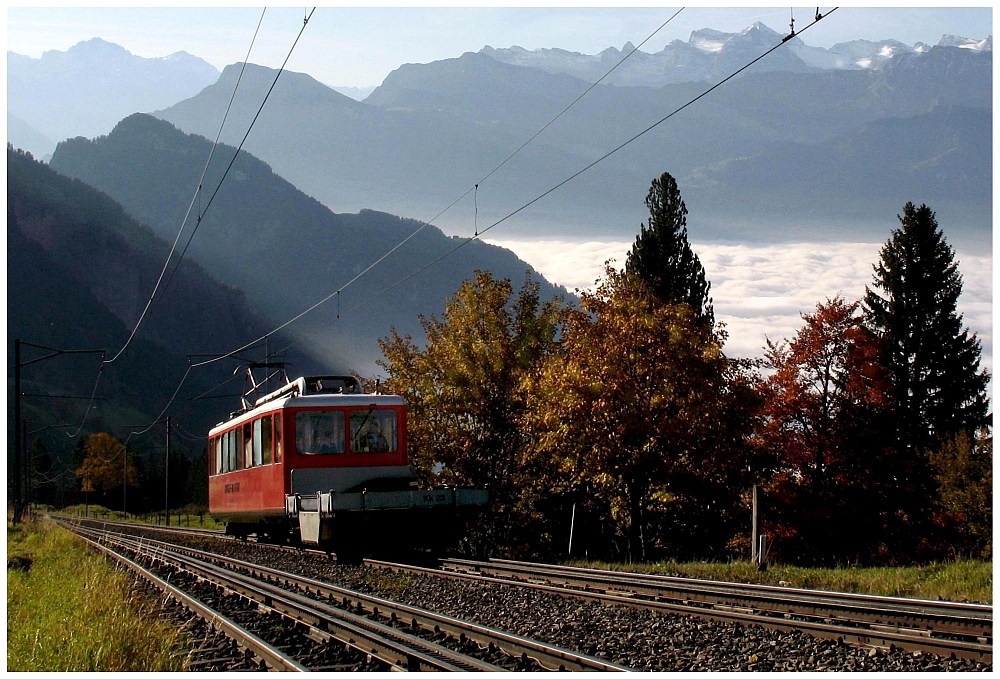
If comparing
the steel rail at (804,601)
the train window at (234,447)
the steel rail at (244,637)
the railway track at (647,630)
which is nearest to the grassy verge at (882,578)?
the steel rail at (804,601)

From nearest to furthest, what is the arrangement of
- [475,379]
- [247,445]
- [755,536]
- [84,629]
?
[84,629], [755,536], [247,445], [475,379]

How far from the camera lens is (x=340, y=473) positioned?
69.8 feet

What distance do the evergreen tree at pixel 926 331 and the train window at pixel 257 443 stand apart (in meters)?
39.2

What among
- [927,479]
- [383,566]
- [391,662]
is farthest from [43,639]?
[927,479]

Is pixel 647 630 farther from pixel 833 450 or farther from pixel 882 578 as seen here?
pixel 833 450

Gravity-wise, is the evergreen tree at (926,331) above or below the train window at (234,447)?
above

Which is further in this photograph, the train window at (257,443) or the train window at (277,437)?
the train window at (257,443)

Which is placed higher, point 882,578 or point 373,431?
point 373,431

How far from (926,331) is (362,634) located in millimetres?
56705

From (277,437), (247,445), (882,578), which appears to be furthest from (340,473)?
(882,578)

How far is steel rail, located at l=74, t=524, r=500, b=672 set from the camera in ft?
28.8

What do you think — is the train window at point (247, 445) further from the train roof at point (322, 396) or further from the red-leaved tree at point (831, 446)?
the red-leaved tree at point (831, 446)

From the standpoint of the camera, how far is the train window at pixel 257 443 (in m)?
22.8

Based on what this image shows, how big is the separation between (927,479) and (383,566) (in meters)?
33.8
